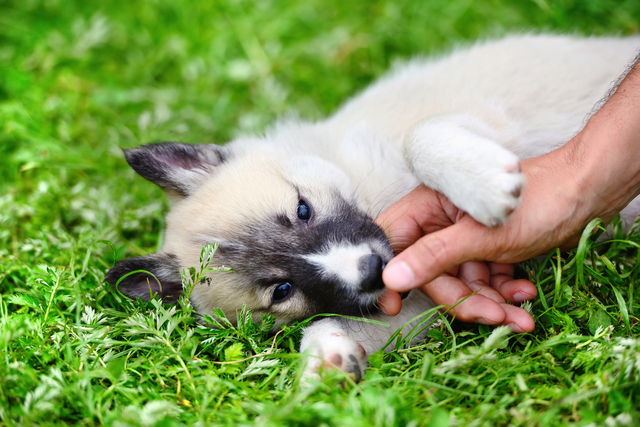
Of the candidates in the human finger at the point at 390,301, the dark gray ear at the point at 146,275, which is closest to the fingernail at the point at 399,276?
the human finger at the point at 390,301

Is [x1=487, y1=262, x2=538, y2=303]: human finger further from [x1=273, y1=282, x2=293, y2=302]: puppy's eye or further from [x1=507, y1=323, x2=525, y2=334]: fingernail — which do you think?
[x1=273, y1=282, x2=293, y2=302]: puppy's eye

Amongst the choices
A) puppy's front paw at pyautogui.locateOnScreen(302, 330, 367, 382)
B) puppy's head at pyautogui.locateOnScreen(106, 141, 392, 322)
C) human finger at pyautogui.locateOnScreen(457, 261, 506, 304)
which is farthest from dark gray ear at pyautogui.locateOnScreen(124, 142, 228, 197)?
human finger at pyautogui.locateOnScreen(457, 261, 506, 304)

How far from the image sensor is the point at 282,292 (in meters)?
2.32

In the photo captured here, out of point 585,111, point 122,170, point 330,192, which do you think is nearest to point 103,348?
point 330,192

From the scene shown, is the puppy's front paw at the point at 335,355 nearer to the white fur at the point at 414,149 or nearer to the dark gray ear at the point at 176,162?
the white fur at the point at 414,149

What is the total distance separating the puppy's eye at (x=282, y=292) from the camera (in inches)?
90.5

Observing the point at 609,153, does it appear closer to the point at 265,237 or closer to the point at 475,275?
the point at 475,275

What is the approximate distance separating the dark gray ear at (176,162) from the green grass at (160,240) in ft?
1.57

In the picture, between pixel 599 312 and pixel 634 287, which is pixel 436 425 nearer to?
pixel 599 312

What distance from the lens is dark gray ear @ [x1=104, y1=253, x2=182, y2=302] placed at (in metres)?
2.34

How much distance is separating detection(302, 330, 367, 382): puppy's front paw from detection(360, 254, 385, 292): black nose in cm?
26

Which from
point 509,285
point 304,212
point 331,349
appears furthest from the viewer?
point 304,212

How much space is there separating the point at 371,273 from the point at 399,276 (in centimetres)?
27

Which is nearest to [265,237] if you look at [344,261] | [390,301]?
[344,261]
